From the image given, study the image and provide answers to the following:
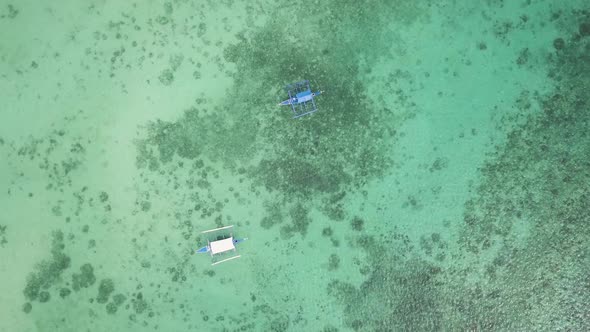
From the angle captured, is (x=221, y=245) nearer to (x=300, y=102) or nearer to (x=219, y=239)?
(x=219, y=239)

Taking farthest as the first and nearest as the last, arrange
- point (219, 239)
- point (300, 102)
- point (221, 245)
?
point (219, 239) → point (300, 102) → point (221, 245)

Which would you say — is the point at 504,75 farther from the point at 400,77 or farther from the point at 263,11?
the point at 263,11

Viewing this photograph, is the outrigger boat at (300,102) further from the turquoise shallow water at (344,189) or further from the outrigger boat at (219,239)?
the outrigger boat at (219,239)

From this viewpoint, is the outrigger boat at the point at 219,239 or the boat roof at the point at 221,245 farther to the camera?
the outrigger boat at the point at 219,239

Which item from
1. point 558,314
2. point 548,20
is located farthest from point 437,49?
point 558,314

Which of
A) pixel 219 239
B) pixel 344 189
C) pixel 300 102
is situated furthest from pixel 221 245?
pixel 300 102

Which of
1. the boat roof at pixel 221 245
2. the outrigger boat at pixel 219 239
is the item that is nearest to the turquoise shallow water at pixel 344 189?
the outrigger boat at pixel 219 239
